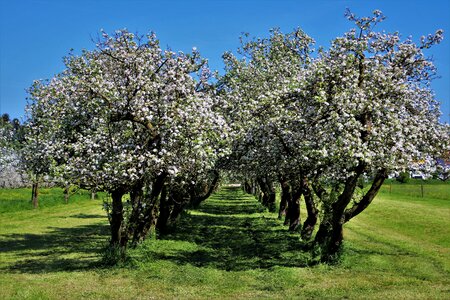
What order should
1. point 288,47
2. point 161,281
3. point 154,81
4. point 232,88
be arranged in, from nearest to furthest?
1. point 161,281
2. point 154,81
3. point 232,88
4. point 288,47

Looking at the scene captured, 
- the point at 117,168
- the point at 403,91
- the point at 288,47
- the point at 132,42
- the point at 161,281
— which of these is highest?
the point at 288,47

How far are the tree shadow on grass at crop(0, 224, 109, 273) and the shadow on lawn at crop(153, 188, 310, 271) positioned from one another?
162 inches

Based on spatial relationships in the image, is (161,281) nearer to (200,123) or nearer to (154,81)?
(200,123)

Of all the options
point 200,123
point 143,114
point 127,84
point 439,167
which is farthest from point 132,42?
point 439,167

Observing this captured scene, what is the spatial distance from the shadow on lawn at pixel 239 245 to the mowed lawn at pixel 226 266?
0.18 feet

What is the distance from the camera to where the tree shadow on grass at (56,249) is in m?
23.0

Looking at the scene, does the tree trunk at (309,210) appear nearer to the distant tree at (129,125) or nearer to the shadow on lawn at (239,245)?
the shadow on lawn at (239,245)

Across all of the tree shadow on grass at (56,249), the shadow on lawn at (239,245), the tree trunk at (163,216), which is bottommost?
the tree shadow on grass at (56,249)

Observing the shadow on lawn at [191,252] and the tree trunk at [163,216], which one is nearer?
the shadow on lawn at [191,252]

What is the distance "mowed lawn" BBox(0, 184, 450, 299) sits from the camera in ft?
57.4

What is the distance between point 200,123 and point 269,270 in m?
7.37

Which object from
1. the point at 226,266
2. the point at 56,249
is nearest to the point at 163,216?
the point at 56,249

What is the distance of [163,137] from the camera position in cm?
2131

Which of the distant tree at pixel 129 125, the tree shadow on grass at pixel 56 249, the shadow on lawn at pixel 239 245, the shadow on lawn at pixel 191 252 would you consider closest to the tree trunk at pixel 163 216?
the shadow on lawn at pixel 239 245
